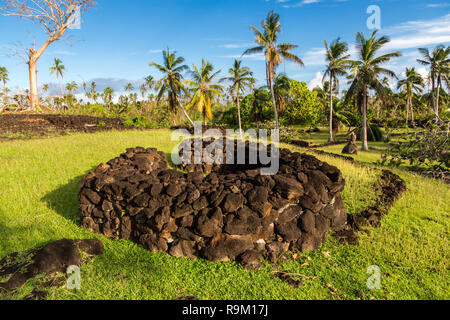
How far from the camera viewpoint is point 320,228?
5.45 metres

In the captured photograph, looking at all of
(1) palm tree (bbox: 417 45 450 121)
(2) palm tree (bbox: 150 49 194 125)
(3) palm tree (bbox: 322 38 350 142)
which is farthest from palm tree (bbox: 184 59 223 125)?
(1) palm tree (bbox: 417 45 450 121)

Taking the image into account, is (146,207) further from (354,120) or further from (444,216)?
(354,120)

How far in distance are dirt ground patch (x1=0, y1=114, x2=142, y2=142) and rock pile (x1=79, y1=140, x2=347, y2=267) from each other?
15022mm

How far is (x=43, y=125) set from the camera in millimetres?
19766

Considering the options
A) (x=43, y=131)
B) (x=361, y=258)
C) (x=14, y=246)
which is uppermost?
(x=43, y=131)

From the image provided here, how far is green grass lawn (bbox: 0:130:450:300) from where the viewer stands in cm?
406

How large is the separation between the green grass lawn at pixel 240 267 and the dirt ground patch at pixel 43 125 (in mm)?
10893

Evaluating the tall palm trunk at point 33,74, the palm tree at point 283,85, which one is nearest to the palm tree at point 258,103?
the palm tree at point 283,85

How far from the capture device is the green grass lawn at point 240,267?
13.3ft

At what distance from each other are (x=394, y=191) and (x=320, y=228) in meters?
4.87

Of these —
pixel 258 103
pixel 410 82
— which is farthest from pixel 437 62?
pixel 258 103

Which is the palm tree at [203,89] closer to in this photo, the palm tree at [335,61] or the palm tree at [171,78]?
the palm tree at [171,78]

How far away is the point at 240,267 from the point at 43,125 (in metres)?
21.4
